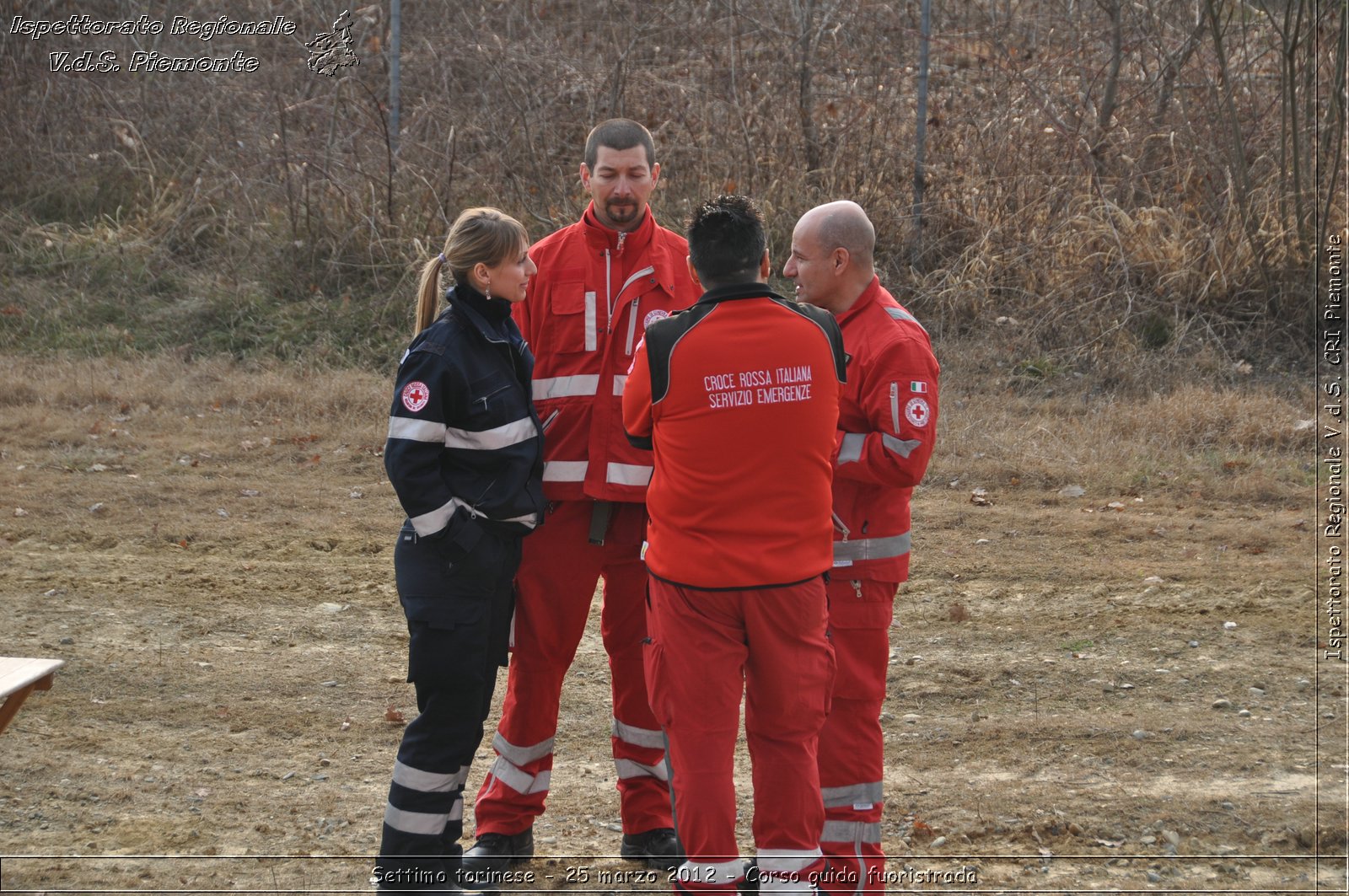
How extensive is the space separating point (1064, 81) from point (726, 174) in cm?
328

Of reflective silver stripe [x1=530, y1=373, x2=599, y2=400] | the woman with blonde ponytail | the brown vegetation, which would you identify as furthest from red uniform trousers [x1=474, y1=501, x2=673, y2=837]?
the brown vegetation

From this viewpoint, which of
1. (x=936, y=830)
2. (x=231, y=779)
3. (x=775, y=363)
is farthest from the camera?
(x=231, y=779)

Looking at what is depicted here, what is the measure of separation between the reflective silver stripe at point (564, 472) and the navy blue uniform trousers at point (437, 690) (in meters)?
0.39

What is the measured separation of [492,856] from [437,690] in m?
0.78

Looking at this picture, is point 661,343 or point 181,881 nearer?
point 661,343

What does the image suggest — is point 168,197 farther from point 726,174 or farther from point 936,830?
point 936,830

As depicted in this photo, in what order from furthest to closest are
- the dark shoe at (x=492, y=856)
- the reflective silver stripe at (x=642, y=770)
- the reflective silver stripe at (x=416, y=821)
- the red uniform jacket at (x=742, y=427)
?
1. the reflective silver stripe at (x=642, y=770)
2. the dark shoe at (x=492, y=856)
3. the reflective silver stripe at (x=416, y=821)
4. the red uniform jacket at (x=742, y=427)

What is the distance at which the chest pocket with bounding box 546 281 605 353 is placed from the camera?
171 inches

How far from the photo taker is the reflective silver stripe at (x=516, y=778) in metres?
4.26

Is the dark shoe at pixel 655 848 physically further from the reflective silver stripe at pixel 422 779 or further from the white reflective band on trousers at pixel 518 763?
the reflective silver stripe at pixel 422 779

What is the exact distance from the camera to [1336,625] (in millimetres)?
6426

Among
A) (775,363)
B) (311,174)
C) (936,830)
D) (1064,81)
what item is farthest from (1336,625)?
(311,174)

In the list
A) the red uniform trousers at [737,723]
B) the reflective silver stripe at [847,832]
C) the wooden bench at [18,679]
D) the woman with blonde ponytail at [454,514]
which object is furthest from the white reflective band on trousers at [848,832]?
the wooden bench at [18,679]

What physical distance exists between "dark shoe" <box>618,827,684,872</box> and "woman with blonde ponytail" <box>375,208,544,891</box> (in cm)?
68
